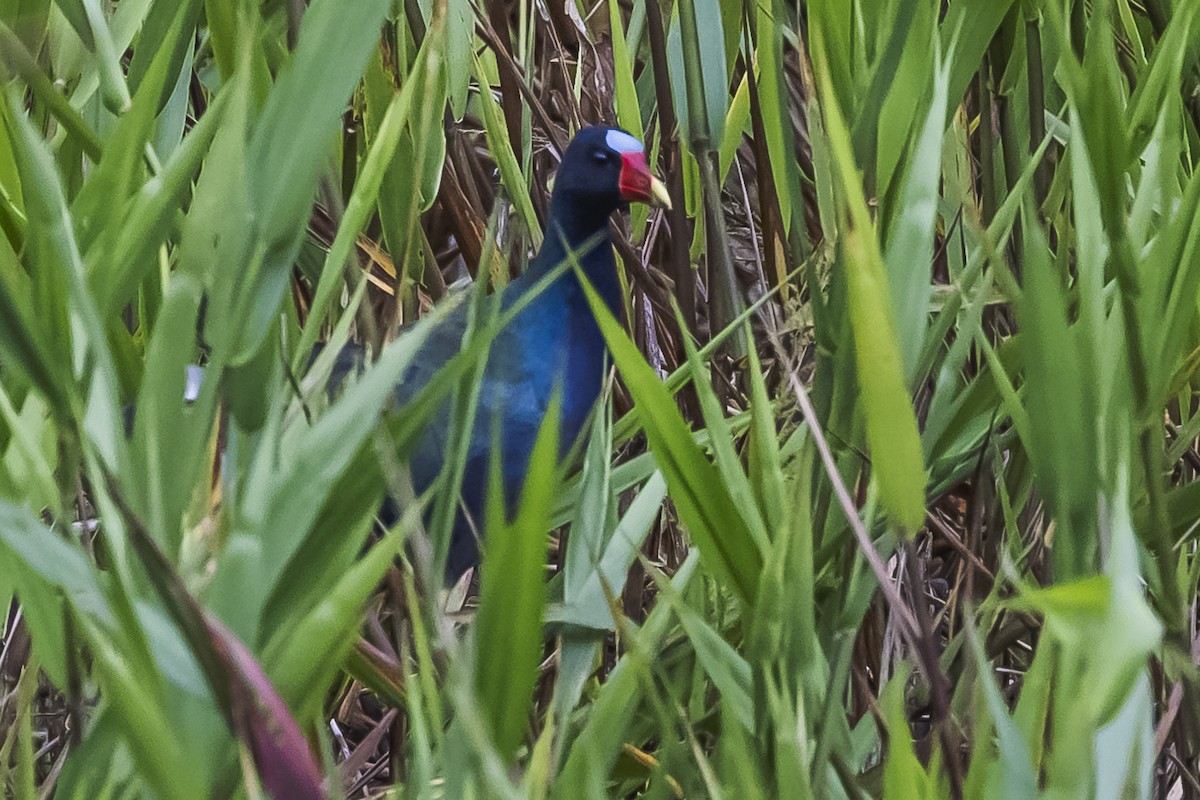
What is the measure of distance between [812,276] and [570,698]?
160 mm

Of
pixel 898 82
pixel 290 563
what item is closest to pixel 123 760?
pixel 290 563

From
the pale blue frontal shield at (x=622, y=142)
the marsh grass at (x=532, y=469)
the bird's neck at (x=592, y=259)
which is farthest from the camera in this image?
the bird's neck at (x=592, y=259)

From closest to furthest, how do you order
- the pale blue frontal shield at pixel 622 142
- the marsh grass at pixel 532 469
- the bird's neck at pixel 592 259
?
the marsh grass at pixel 532 469 → the pale blue frontal shield at pixel 622 142 → the bird's neck at pixel 592 259

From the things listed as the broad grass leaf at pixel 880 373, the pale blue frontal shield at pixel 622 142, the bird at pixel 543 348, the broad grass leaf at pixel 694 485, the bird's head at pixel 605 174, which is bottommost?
the bird at pixel 543 348

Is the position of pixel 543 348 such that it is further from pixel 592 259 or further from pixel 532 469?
pixel 532 469

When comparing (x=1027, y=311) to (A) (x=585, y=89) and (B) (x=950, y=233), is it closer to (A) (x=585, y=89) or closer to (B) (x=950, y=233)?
(B) (x=950, y=233)

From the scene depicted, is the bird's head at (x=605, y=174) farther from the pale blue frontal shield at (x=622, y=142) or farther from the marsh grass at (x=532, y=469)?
the marsh grass at (x=532, y=469)

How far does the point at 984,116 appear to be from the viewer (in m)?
0.71

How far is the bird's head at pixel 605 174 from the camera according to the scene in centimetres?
95

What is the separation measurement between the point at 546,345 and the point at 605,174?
0.13 meters

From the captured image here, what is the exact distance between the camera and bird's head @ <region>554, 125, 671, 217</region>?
0.95 meters

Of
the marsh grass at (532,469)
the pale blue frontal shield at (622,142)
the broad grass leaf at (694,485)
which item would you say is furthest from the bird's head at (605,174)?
the broad grass leaf at (694,485)

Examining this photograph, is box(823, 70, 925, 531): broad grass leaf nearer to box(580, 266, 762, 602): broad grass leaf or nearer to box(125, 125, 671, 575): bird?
box(580, 266, 762, 602): broad grass leaf

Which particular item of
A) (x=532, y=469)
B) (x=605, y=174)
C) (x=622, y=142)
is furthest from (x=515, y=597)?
(x=605, y=174)
